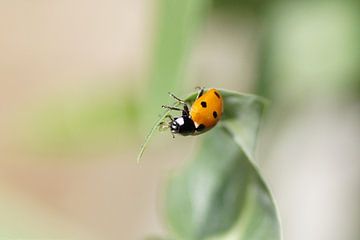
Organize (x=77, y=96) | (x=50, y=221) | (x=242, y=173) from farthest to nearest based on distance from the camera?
(x=77, y=96), (x=50, y=221), (x=242, y=173)

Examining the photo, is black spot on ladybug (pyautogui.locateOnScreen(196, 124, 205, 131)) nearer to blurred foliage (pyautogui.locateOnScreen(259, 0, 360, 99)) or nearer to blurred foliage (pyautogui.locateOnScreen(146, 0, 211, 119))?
blurred foliage (pyautogui.locateOnScreen(146, 0, 211, 119))

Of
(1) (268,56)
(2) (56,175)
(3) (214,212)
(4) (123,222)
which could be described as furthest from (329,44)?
(2) (56,175)

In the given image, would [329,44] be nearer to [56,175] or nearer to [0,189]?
[0,189]

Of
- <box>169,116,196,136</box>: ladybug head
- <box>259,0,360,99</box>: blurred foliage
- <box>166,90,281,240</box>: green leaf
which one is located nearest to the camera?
<box>166,90,281,240</box>: green leaf

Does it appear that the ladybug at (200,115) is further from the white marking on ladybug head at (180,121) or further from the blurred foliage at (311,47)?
the blurred foliage at (311,47)

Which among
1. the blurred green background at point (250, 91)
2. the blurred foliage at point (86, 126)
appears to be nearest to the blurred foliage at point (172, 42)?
→ the blurred green background at point (250, 91)

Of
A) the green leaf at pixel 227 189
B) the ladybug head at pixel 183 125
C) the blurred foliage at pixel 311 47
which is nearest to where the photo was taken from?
the green leaf at pixel 227 189

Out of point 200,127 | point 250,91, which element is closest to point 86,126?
point 250,91

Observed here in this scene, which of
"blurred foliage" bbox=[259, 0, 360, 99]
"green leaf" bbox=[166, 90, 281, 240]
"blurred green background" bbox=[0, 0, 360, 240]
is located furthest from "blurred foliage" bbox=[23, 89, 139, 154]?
"green leaf" bbox=[166, 90, 281, 240]
